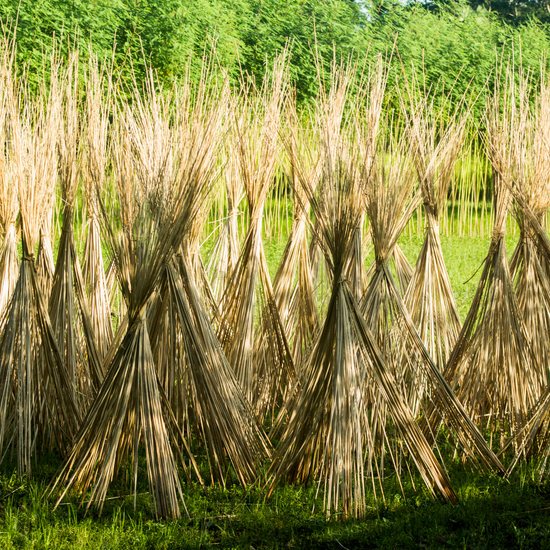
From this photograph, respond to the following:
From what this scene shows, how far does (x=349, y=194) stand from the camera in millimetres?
2395

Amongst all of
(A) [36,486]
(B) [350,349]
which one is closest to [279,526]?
(B) [350,349]

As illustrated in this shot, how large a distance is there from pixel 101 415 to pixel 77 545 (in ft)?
1.41

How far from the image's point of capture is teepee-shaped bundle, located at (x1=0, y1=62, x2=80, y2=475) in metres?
2.55

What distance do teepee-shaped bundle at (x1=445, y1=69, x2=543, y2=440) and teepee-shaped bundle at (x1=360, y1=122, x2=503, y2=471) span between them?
26cm

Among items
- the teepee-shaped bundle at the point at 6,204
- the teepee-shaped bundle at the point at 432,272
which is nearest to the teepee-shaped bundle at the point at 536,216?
the teepee-shaped bundle at the point at 432,272

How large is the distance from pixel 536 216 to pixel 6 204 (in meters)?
2.37

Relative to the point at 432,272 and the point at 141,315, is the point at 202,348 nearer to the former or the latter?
the point at 141,315

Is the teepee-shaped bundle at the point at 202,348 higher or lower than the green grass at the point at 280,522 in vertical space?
higher

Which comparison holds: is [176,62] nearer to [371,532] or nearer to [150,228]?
[150,228]

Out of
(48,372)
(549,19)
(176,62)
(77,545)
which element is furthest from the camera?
(549,19)

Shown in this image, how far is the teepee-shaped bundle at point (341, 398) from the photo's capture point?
88.4 inches

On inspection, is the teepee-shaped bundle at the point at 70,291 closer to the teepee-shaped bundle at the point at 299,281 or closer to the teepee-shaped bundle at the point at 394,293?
the teepee-shaped bundle at the point at 299,281

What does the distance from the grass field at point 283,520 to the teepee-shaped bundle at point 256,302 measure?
2.05 feet

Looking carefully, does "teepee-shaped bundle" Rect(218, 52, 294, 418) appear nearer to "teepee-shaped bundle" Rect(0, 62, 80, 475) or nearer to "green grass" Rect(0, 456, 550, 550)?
"green grass" Rect(0, 456, 550, 550)
